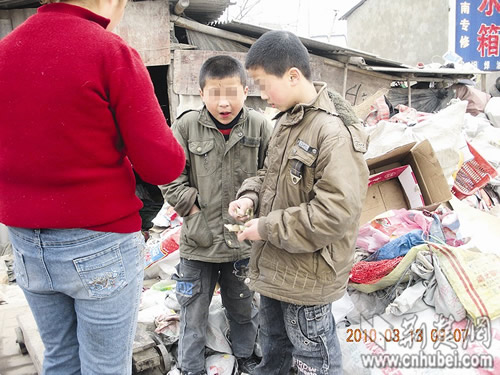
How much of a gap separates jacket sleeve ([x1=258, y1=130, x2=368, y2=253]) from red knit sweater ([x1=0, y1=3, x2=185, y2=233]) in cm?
62

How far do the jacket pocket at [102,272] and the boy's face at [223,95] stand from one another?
1260 millimetres

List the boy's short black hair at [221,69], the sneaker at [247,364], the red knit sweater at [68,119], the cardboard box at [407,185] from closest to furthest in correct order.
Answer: the red knit sweater at [68,119], the boy's short black hair at [221,69], the sneaker at [247,364], the cardboard box at [407,185]

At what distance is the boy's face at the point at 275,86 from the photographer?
188 cm

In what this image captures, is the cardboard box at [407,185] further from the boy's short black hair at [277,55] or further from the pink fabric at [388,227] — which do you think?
the boy's short black hair at [277,55]

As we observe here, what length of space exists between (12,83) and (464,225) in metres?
3.18

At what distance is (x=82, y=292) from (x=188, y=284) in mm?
1200

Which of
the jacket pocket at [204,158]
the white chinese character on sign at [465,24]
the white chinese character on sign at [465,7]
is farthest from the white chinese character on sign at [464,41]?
the jacket pocket at [204,158]

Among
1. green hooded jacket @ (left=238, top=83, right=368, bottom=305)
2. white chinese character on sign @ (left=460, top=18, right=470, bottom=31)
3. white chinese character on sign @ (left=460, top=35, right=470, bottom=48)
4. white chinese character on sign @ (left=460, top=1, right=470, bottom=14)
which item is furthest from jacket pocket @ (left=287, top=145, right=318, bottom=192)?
white chinese character on sign @ (left=460, top=1, right=470, bottom=14)

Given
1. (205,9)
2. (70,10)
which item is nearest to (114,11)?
(70,10)

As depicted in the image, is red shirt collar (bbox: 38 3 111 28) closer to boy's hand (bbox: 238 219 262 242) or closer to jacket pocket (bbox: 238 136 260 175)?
boy's hand (bbox: 238 219 262 242)

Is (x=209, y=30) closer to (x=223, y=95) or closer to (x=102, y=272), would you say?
(x=223, y=95)

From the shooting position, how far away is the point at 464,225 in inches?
129

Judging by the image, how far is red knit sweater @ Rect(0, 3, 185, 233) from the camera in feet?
4.05

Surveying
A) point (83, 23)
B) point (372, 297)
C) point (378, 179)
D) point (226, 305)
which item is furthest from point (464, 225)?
point (83, 23)
